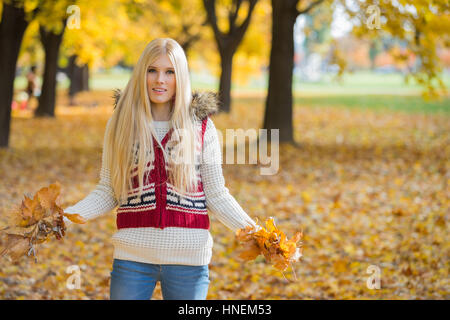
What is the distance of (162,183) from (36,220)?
59 cm

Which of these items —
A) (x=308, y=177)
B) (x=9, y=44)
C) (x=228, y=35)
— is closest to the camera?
(x=308, y=177)

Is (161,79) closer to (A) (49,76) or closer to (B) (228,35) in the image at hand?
(B) (228,35)

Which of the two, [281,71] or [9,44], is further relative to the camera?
[281,71]

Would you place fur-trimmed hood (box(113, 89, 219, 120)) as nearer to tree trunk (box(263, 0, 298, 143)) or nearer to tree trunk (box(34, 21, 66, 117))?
tree trunk (box(263, 0, 298, 143))

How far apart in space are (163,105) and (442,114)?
72.2 ft

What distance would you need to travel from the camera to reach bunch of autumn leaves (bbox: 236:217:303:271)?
2.75 m

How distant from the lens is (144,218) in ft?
8.96

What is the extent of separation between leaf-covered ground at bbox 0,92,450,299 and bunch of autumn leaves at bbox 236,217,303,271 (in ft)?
0.93

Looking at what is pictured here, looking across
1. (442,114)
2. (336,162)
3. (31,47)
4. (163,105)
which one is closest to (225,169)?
(336,162)

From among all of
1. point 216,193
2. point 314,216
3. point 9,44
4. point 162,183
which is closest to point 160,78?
point 162,183

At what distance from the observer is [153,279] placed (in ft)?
8.99

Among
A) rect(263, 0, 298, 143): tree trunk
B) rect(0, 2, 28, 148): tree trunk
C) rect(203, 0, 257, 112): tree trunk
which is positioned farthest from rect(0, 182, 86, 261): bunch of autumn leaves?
rect(203, 0, 257, 112): tree trunk

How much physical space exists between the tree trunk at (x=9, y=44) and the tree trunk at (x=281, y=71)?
545cm

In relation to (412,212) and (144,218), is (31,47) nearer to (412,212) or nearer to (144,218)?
(412,212)
